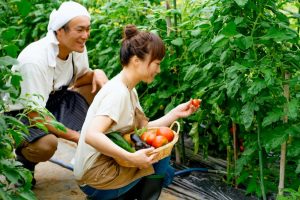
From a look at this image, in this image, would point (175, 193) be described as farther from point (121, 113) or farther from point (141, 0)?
point (141, 0)

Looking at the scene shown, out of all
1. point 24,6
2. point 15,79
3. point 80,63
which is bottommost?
point 80,63

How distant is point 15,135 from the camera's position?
217cm

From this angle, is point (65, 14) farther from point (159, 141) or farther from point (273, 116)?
point (273, 116)

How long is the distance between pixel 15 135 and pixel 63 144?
2.24 meters

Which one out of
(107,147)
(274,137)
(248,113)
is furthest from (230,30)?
(107,147)

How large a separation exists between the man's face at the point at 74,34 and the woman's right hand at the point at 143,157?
0.98 meters

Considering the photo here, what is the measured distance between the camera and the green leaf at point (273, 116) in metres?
2.78

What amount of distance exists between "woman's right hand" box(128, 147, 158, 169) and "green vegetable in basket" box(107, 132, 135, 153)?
0.13 metres

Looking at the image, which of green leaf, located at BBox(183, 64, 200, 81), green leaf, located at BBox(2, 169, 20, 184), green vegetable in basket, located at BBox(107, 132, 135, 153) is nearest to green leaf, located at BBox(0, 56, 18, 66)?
green leaf, located at BBox(2, 169, 20, 184)

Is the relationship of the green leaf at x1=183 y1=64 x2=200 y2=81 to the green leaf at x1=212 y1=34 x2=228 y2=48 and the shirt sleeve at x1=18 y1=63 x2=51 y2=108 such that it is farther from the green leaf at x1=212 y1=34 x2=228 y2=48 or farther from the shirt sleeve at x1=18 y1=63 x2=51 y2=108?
the shirt sleeve at x1=18 y1=63 x2=51 y2=108

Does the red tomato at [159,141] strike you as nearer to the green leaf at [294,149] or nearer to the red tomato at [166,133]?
the red tomato at [166,133]

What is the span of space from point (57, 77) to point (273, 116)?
141 cm

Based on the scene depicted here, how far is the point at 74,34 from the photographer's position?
340 cm

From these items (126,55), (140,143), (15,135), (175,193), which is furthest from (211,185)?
(15,135)
